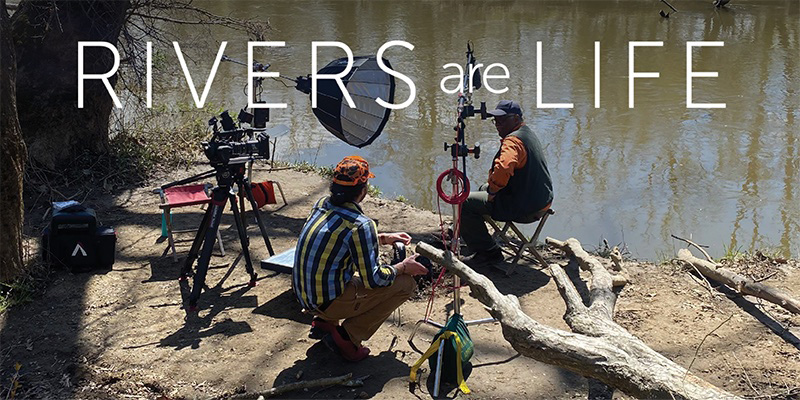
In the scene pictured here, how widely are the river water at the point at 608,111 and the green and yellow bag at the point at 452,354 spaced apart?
306 centimetres

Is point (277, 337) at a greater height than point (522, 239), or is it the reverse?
point (522, 239)

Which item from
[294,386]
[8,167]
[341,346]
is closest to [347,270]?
[341,346]

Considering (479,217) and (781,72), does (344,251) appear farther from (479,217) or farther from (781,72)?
(781,72)

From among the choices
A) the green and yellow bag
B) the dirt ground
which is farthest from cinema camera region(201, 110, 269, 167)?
the green and yellow bag

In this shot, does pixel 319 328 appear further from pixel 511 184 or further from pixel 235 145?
pixel 511 184

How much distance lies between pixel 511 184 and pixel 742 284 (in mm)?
→ 1565

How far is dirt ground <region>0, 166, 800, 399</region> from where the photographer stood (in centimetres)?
404

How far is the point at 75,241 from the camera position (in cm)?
516

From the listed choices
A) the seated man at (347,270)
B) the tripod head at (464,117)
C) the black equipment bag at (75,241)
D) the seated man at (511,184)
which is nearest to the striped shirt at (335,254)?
the seated man at (347,270)

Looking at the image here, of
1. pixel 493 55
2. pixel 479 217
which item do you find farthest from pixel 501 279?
pixel 493 55

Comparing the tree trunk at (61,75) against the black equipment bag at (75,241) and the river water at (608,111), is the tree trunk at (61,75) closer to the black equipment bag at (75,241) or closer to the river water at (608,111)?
the black equipment bag at (75,241)

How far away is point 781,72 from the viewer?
39.2ft

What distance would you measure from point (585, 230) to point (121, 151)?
4266 millimetres

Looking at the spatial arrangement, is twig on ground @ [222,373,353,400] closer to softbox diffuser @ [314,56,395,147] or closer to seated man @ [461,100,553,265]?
softbox diffuser @ [314,56,395,147]
